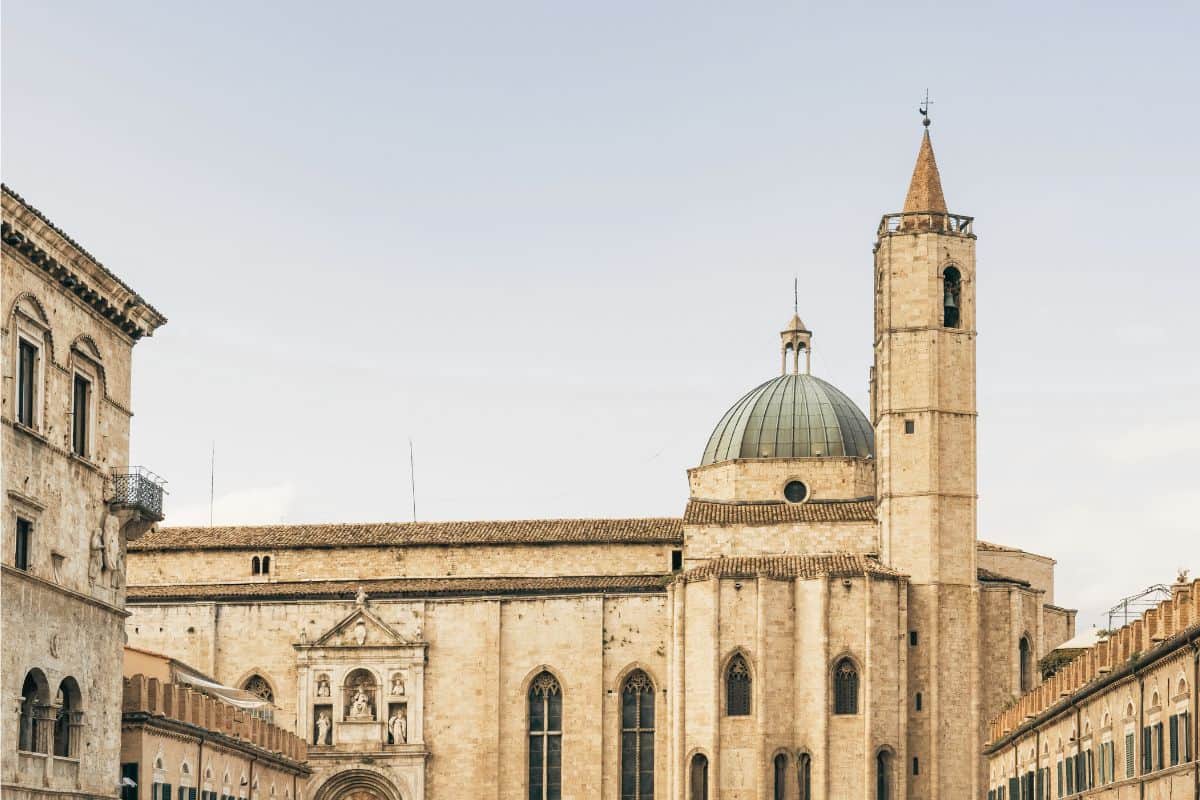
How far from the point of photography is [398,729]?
223 feet

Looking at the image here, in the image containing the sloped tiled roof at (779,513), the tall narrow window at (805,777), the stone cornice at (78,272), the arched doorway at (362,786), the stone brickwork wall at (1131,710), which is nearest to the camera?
the stone cornice at (78,272)

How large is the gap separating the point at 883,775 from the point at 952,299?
15.5 meters

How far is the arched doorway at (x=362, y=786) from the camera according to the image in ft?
222

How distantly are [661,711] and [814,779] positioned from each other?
6.52 meters

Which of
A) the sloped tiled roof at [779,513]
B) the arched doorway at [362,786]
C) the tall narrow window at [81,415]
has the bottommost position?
the arched doorway at [362,786]

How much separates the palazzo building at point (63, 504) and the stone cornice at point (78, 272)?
0.03 meters

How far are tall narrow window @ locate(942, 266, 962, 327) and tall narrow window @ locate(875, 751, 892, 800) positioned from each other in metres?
14.1

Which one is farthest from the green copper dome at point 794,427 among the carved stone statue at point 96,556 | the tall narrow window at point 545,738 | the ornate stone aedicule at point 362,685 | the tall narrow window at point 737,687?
the carved stone statue at point 96,556

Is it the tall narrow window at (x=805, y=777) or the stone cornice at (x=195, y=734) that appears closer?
the stone cornice at (x=195, y=734)

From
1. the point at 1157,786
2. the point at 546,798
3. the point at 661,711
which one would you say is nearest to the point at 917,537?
the point at 661,711

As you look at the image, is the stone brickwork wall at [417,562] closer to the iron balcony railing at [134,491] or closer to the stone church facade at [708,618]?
the stone church facade at [708,618]

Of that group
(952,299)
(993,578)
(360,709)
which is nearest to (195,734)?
(360,709)

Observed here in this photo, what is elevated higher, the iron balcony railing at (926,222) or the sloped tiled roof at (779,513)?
the iron balcony railing at (926,222)

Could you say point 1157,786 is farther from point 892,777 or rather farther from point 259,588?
point 259,588
